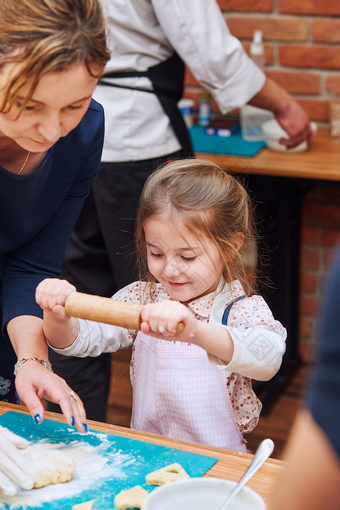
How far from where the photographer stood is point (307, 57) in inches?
110

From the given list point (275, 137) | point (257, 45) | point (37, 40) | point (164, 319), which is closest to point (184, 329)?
point (164, 319)

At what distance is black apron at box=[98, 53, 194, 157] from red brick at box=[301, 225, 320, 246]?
91 cm

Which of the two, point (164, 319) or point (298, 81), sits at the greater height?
point (164, 319)

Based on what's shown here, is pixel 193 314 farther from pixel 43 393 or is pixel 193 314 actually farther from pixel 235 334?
pixel 43 393

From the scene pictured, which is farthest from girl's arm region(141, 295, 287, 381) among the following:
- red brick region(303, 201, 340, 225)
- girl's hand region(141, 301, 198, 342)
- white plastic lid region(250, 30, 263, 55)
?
red brick region(303, 201, 340, 225)

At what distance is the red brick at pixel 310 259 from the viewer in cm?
300

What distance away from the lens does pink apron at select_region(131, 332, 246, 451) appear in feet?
4.33

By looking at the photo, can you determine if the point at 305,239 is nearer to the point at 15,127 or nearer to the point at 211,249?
the point at 211,249

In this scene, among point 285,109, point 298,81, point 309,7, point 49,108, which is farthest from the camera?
point 298,81

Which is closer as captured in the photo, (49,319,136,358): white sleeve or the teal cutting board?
the teal cutting board

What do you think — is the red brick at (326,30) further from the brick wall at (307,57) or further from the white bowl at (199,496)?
the white bowl at (199,496)

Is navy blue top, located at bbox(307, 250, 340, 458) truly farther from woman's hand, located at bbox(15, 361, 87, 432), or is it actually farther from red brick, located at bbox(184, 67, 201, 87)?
red brick, located at bbox(184, 67, 201, 87)

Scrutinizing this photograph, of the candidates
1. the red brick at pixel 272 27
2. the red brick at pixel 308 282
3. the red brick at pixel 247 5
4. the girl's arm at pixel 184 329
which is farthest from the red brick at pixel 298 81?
the girl's arm at pixel 184 329

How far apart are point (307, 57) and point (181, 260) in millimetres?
1707
